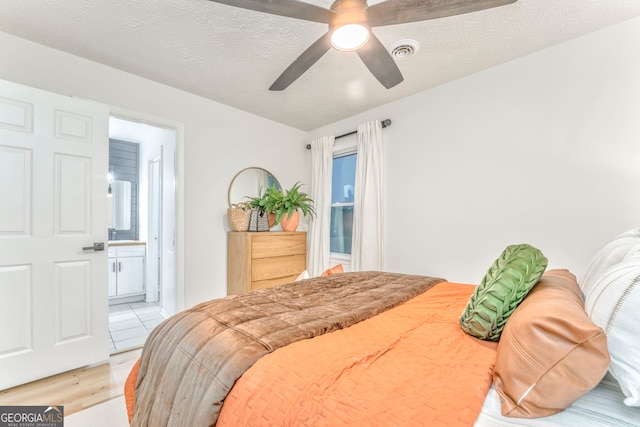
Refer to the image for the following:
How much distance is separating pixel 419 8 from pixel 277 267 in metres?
2.50

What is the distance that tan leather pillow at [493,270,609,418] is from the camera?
0.61 m

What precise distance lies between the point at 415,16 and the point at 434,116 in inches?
56.4

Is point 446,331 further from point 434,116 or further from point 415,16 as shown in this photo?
point 434,116

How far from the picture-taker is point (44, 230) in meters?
2.01

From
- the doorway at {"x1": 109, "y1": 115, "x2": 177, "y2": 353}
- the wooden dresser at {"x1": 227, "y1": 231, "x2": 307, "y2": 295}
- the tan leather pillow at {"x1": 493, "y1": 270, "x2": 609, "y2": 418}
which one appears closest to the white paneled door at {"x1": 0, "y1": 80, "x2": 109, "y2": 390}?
the doorway at {"x1": 109, "y1": 115, "x2": 177, "y2": 353}

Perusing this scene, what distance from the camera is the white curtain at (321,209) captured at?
137 inches

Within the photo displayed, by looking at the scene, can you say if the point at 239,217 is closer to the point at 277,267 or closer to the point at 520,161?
the point at 277,267

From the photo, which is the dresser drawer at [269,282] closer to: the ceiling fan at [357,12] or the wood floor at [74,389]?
the wood floor at [74,389]

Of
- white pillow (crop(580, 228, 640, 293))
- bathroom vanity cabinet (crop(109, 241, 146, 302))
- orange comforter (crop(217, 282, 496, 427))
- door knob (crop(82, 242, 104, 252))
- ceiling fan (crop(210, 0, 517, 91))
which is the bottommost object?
bathroom vanity cabinet (crop(109, 241, 146, 302))

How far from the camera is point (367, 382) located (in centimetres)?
74

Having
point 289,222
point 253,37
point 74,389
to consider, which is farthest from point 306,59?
point 74,389

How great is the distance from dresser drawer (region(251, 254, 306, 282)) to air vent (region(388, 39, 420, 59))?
7.18 ft

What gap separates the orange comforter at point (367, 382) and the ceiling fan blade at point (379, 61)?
1.46 metres

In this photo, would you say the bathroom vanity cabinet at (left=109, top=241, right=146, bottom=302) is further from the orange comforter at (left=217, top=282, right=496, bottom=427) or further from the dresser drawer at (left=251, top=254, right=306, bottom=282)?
the orange comforter at (left=217, top=282, right=496, bottom=427)
